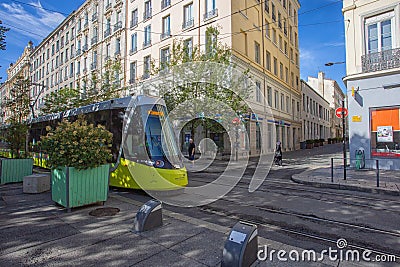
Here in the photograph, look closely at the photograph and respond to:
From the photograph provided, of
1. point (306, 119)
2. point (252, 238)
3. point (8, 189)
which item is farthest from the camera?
point (306, 119)

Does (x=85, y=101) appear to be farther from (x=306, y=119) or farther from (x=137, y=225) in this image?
(x=306, y=119)

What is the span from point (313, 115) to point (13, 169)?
43.1 m

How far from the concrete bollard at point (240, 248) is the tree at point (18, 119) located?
10.5 m

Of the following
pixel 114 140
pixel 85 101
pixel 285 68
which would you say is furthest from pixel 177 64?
pixel 285 68

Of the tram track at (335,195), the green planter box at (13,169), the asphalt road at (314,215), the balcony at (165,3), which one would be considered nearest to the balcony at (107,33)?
the balcony at (165,3)

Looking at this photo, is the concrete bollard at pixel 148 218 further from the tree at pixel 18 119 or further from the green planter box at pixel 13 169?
the tree at pixel 18 119

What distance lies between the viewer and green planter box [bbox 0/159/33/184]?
8.81 m

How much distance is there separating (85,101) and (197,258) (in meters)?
17.9

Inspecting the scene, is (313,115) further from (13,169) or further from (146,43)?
(13,169)

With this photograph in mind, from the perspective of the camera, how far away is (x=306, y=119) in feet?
126

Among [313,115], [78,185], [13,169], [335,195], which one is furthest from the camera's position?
[313,115]

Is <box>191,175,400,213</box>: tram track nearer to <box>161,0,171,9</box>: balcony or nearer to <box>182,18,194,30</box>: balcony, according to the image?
<box>182,18,194,30</box>: balcony

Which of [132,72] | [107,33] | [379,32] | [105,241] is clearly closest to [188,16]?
[132,72]

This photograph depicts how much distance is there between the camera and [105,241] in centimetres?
378
